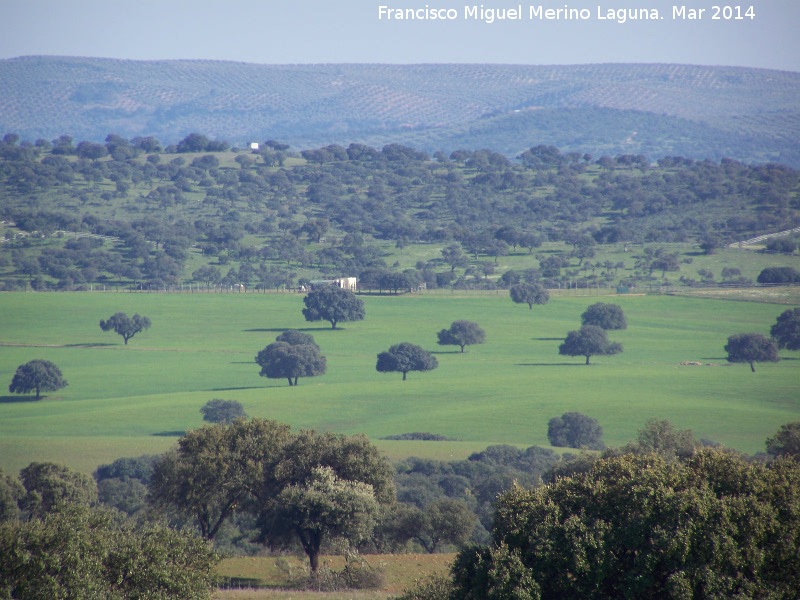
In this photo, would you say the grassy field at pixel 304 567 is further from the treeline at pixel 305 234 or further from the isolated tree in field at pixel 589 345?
the treeline at pixel 305 234

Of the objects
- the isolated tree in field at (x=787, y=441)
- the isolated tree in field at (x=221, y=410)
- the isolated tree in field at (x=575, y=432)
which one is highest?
the isolated tree in field at (x=787, y=441)

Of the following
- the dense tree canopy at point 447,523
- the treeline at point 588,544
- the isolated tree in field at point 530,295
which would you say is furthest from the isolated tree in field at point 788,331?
the treeline at point 588,544

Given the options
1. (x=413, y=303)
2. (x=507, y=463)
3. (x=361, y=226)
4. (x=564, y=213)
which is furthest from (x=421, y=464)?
(x=564, y=213)

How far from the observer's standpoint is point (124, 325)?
10206cm

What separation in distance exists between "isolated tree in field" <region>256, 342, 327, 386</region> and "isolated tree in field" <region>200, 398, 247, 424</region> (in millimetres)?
16202

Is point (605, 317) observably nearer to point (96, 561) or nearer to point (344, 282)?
point (344, 282)

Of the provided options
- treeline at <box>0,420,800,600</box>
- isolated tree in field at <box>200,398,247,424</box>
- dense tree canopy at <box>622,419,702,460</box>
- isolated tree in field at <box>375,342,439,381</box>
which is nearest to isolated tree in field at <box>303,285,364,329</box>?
isolated tree in field at <box>375,342,439,381</box>

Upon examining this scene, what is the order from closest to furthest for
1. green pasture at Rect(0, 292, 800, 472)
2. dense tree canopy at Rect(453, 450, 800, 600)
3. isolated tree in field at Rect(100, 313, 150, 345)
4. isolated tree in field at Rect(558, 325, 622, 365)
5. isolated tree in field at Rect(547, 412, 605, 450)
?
1. dense tree canopy at Rect(453, 450, 800, 600)
2. isolated tree in field at Rect(547, 412, 605, 450)
3. green pasture at Rect(0, 292, 800, 472)
4. isolated tree in field at Rect(558, 325, 622, 365)
5. isolated tree in field at Rect(100, 313, 150, 345)

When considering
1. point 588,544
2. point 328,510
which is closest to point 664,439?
point 328,510

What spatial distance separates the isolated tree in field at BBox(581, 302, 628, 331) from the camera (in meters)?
105

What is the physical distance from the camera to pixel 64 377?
8331 cm

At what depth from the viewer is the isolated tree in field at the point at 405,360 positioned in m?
84.9

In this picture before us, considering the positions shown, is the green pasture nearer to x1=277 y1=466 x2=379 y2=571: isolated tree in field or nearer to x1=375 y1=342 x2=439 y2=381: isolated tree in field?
x1=375 y1=342 x2=439 y2=381: isolated tree in field

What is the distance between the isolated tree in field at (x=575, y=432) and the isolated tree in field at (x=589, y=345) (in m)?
31.5
